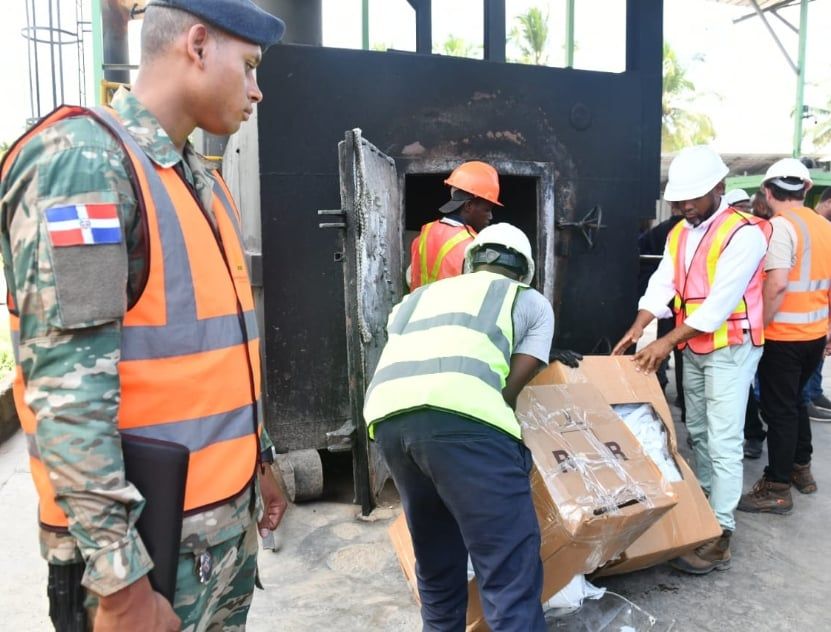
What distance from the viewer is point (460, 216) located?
4.18 meters

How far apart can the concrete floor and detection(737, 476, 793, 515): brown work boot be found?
61mm

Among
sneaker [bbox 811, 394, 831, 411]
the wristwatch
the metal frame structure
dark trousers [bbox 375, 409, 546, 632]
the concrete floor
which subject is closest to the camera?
the wristwatch

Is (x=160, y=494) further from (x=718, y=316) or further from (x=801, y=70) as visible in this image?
(x=801, y=70)

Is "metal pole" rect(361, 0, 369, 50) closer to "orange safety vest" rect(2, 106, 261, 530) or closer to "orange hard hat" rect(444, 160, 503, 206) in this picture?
"orange hard hat" rect(444, 160, 503, 206)

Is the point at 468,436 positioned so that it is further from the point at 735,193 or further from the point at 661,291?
the point at 735,193

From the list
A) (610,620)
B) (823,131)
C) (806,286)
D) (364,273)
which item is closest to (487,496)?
(610,620)

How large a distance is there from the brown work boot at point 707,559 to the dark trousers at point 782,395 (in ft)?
3.02

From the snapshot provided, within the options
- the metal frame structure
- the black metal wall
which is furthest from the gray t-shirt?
the metal frame structure

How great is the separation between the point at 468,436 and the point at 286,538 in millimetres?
1950

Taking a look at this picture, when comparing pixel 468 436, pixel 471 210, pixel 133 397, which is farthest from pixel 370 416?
pixel 471 210

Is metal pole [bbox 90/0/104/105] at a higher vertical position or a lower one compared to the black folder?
higher

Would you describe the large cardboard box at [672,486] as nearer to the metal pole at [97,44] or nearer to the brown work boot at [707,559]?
the brown work boot at [707,559]

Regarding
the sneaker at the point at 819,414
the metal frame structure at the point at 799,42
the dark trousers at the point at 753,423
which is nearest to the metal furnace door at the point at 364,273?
the dark trousers at the point at 753,423

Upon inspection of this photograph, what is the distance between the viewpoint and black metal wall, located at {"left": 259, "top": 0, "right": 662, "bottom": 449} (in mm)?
4020
